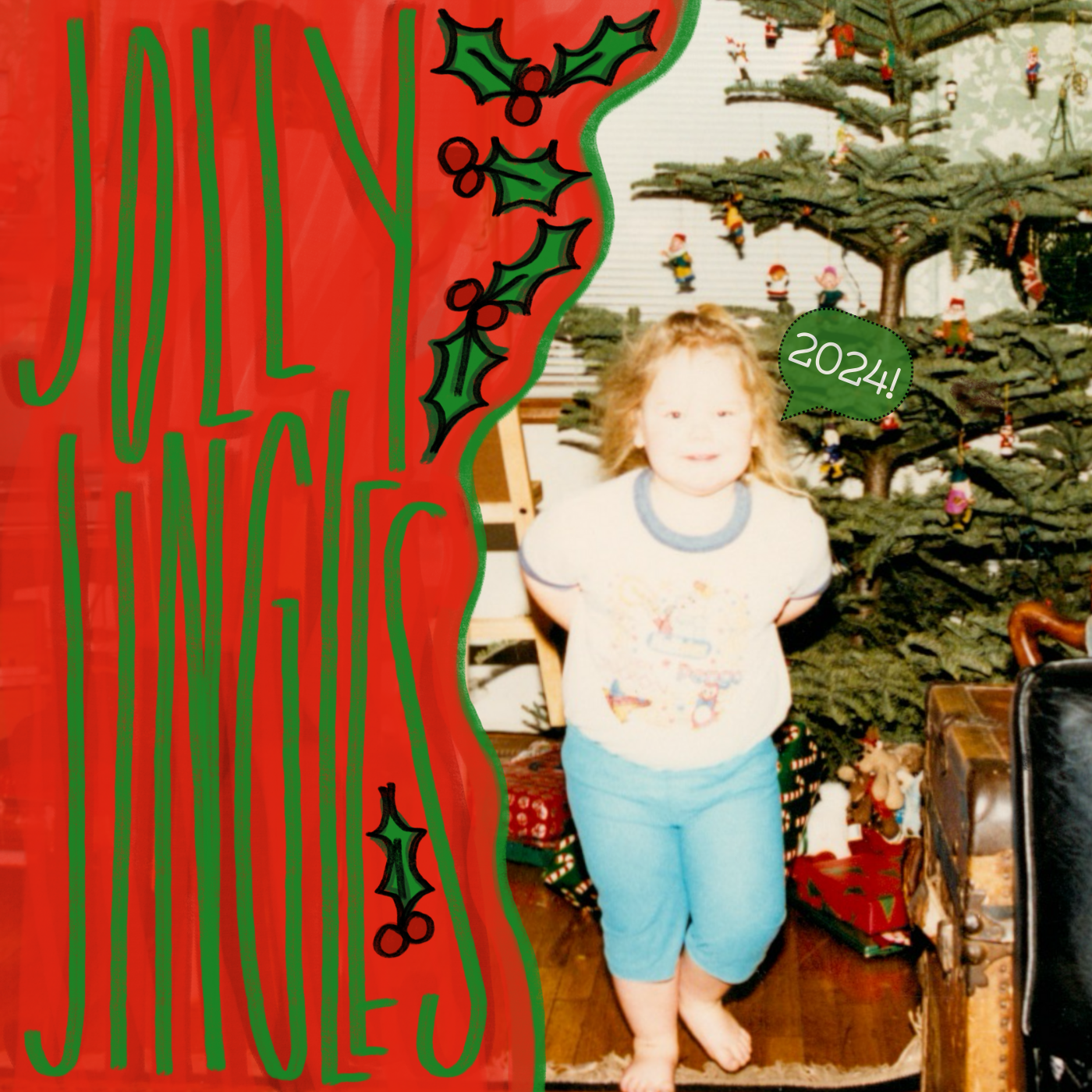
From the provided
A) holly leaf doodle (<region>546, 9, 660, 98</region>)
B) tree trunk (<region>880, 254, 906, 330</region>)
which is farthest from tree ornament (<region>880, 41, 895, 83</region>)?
holly leaf doodle (<region>546, 9, 660, 98</region>)

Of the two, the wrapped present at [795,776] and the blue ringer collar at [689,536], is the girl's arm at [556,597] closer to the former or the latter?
the blue ringer collar at [689,536]

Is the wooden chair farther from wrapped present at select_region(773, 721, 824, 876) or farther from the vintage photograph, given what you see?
wrapped present at select_region(773, 721, 824, 876)

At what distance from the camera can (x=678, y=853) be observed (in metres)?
1.48

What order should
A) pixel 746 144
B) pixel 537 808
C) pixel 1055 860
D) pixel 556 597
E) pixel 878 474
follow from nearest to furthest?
pixel 1055 860 → pixel 556 597 → pixel 878 474 → pixel 537 808 → pixel 746 144

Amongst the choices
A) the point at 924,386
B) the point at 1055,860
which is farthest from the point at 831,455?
the point at 1055,860

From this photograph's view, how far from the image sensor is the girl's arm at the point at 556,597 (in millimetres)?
1449

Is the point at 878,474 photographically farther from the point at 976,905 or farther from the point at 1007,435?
the point at 976,905

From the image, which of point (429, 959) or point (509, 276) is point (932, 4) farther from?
point (429, 959)

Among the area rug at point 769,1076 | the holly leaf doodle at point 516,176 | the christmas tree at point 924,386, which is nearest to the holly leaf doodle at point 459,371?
the holly leaf doodle at point 516,176

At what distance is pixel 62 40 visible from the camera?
1.43m

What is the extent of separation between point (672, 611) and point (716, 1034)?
2.02 ft

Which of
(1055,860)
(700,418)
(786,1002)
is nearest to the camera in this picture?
(1055,860)

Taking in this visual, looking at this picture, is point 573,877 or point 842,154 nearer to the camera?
point 842,154

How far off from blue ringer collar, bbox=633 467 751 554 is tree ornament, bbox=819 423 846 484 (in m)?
0.54
